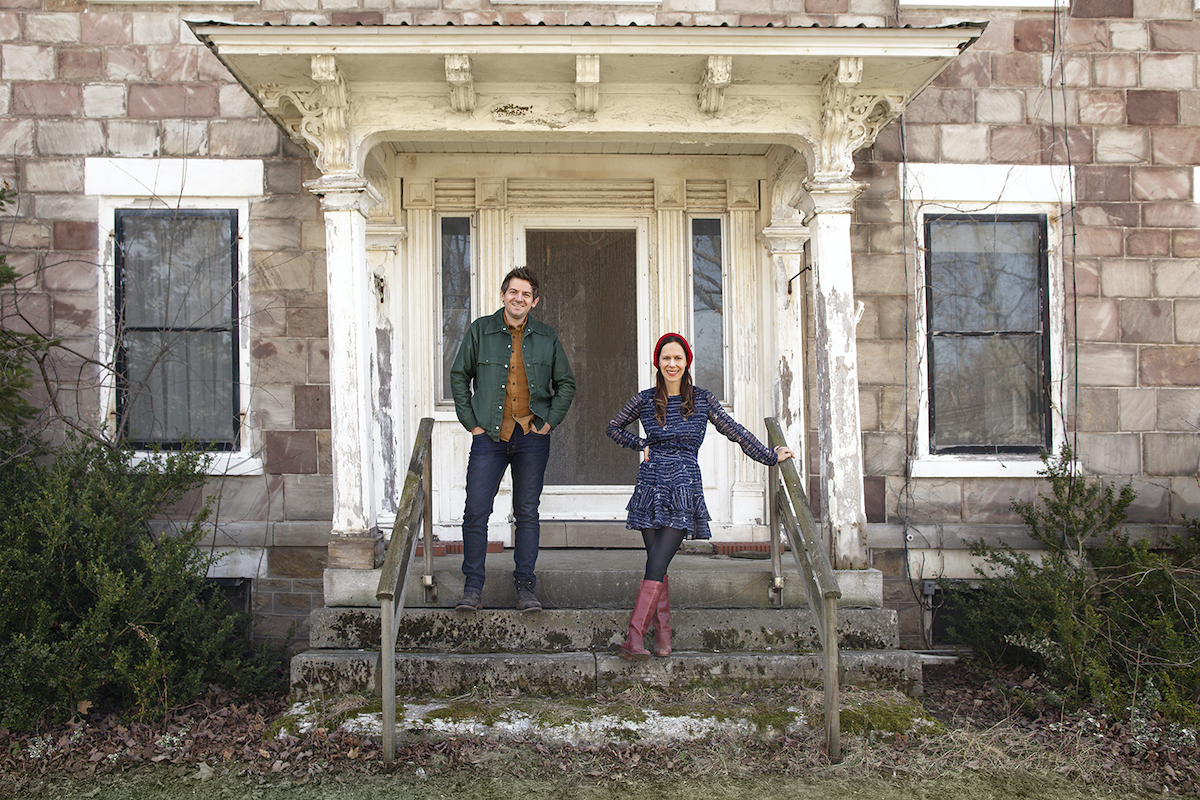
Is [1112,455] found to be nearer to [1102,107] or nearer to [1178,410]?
[1178,410]

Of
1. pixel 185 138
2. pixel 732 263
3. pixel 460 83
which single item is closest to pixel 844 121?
pixel 732 263

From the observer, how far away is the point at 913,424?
583 cm

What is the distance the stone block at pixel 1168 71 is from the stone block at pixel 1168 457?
2.47 metres

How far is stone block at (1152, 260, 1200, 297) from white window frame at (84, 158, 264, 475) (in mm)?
6315

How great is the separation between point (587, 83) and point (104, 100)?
3.64 metres

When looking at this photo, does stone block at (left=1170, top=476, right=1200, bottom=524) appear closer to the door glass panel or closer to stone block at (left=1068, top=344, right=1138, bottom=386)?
stone block at (left=1068, top=344, right=1138, bottom=386)

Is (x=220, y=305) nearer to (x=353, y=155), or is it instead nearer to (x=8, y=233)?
(x=8, y=233)

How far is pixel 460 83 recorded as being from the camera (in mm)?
4465

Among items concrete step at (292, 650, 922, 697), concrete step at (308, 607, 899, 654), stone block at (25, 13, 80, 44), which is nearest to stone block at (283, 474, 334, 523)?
concrete step at (308, 607, 899, 654)

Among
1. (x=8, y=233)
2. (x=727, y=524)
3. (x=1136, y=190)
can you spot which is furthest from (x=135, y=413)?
(x=1136, y=190)

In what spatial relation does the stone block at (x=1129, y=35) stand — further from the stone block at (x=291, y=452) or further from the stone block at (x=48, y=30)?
the stone block at (x=48, y=30)

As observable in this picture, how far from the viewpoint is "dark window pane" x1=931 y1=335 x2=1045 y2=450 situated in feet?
19.5

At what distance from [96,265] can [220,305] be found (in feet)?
2.81

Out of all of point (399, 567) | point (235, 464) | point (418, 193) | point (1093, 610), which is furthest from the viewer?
point (418, 193)
